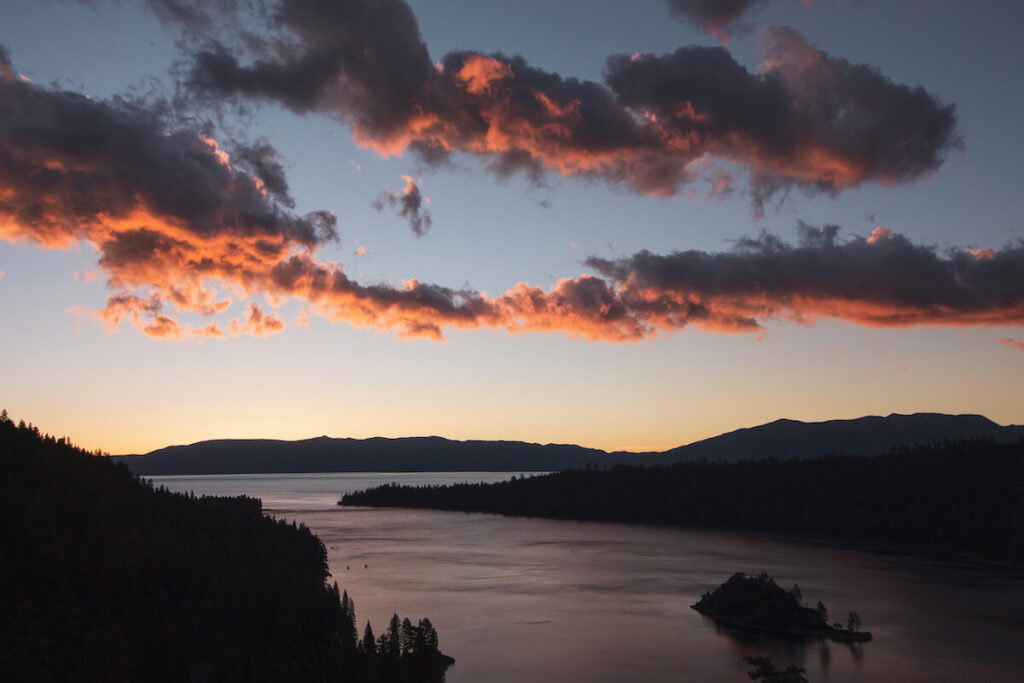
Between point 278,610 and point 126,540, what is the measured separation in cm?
3899

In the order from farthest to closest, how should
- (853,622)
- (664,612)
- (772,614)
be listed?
(664,612) < (772,614) < (853,622)

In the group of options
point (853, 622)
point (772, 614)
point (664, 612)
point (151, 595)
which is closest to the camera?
point (853, 622)

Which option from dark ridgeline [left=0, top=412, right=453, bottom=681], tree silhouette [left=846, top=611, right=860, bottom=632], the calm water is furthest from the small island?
dark ridgeline [left=0, top=412, right=453, bottom=681]

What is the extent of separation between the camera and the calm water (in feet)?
297

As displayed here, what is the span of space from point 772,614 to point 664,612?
21.5 meters

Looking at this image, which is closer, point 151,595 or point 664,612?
point 151,595

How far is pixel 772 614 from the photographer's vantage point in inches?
4232

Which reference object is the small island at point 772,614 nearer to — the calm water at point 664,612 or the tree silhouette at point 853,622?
the tree silhouette at point 853,622

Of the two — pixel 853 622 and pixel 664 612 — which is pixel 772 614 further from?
pixel 664 612

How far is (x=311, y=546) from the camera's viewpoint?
169875mm

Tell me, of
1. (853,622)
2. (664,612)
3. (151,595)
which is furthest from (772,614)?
(151,595)

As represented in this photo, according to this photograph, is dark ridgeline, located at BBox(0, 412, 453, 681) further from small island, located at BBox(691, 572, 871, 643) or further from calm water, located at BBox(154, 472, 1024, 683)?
small island, located at BBox(691, 572, 871, 643)

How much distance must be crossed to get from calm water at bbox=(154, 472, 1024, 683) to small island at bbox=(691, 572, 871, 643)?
11.6 ft

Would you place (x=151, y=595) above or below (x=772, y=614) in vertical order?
above
